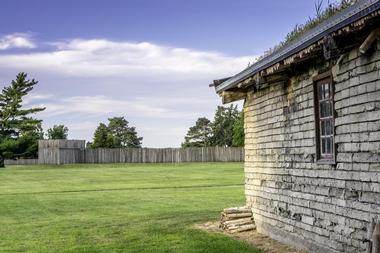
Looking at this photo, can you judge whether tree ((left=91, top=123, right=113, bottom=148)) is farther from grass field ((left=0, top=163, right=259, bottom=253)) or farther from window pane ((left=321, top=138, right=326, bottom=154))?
→ window pane ((left=321, top=138, right=326, bottom=154))

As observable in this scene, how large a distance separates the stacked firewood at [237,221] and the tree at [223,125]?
8549 centimetres

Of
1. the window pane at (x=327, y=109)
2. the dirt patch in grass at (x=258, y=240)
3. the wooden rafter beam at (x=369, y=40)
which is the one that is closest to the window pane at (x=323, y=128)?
the window pane at (x=327, y=109)

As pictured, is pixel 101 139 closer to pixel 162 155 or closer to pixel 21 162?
pixel 21 162

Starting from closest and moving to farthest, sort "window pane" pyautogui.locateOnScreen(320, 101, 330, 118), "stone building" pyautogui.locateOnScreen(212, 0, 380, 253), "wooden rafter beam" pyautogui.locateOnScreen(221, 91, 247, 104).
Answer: "stone building" pyautogui.locateOnScreen(212, 0, 380, 253) → "window pane" pyautogui.locateOnScreen(320, 101, 330, 118) → "wooden rafter beam" pyautogui.locateOnScreen(221, 91, 247, 104)

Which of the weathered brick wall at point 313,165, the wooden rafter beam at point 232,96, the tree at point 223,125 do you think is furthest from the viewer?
the tree at point 223,125

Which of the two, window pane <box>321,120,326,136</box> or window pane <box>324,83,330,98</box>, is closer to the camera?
window pane <box>324,83,330,98</box>

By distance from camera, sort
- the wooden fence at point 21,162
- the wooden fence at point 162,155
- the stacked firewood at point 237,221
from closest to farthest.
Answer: the stacked firewood at point 237,221, the wooden fence at point 162,155, the wooden fence at point 21,162

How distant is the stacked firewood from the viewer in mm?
14534

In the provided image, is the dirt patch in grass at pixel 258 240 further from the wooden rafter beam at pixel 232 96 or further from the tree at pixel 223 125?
the tree at pixel 223 125

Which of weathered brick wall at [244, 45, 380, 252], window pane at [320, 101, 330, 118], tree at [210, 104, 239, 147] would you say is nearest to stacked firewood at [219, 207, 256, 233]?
weathered brick wall at [244, 45, 380, 252]

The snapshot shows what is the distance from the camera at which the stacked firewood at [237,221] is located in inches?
572

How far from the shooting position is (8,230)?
16.1 m

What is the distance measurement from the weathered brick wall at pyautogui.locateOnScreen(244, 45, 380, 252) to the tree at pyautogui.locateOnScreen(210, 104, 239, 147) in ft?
283

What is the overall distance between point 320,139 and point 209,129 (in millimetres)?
97180
